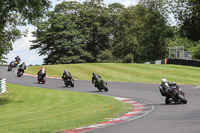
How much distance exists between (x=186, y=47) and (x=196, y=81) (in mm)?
29950

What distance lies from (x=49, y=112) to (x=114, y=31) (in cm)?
6471

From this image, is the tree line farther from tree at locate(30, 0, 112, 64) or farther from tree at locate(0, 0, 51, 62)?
tree at locate(0, 0, 51, 62)

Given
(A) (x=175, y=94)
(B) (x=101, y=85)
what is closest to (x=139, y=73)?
(B) (x=101, y=85)

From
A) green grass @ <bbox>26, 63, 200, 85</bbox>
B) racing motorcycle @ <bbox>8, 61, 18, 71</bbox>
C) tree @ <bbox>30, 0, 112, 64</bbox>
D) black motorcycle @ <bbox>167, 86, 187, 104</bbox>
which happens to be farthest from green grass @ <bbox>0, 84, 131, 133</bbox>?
tree @ <bbox>30, 0, 112, 64</bbox>

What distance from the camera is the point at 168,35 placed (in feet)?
254

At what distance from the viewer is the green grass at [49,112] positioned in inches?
495

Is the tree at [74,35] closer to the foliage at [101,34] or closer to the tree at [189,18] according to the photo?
the foliage at [101,34]

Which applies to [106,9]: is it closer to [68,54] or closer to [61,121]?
[68,54]

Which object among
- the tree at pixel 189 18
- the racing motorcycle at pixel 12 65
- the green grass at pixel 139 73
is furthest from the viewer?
the tree at pixel 189 18

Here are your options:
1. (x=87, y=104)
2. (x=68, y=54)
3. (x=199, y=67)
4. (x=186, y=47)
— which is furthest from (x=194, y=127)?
(x=68, y=54)

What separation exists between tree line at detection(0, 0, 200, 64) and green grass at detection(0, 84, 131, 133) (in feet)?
145

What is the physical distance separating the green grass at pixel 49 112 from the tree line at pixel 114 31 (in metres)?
44.3

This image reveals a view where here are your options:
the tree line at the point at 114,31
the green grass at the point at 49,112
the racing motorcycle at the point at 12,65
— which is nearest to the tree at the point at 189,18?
the tree line at the point at 114,31

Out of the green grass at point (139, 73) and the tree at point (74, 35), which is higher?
the tree at point (74, 35)
